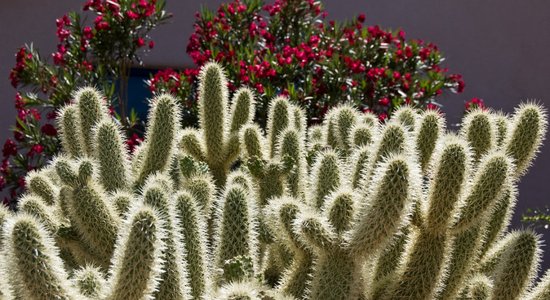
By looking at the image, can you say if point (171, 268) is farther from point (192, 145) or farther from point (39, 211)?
point (192, 145)

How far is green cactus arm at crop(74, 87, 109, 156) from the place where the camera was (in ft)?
13.2

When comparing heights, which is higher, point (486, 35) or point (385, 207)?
point (486, 35)

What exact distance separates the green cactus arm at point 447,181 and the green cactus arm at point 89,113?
5.83ft

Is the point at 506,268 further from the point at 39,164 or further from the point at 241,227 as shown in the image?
the point at 39,164

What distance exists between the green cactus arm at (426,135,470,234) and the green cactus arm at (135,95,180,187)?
1.38 metres

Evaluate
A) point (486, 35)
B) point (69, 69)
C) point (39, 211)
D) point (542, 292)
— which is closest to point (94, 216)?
point (39, 211)

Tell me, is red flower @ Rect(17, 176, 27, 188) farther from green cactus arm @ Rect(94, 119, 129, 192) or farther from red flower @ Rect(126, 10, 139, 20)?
green cactus arm @ Rect(94, 119, 129, 192)

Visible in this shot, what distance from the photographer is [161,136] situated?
384 cm

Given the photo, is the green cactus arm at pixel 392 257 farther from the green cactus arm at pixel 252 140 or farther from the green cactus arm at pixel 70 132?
the green cactus arm at pixel 70 132

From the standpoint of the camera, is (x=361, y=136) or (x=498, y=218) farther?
(x=361, y=136)

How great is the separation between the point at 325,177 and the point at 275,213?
0.44 metres

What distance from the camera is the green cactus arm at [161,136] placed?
3.86 metres

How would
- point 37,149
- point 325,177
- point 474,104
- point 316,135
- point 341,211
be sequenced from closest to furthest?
point 341,211 < point 325,177 < point 316,135 < point 474,104 < point 37,149

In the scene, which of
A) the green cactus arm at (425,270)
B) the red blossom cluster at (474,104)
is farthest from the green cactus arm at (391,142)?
the red blossom cluster at (474,104)
